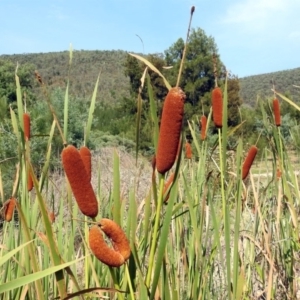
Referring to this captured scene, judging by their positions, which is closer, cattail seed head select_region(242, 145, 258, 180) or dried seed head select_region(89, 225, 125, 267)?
dried seed head select_region(89, 225, 125, 267)

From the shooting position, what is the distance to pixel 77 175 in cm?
62

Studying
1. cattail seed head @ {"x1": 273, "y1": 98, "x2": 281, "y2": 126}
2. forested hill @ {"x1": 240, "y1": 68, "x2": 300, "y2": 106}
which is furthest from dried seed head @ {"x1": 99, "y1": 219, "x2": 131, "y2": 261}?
forested hill @ {"x1": 240, "y1": 68, "x2": 300, "y2": 106}

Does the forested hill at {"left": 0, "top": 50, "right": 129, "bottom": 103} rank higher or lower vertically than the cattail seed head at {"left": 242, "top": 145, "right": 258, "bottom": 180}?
higher

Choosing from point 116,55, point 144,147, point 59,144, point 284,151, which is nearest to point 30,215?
point 284,151

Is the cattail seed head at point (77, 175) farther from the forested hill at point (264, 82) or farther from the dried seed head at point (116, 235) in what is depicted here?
the forested hill at point (264, 82)

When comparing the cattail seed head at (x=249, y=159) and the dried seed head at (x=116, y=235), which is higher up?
the cattail seed head at (x=249, y=159)

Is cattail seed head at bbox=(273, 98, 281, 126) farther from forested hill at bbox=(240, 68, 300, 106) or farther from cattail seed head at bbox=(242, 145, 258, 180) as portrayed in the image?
forested hill at bbox=(240, 68, 300, 106)

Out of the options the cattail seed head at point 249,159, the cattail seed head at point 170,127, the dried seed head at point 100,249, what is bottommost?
the dried seed head at point 100,249

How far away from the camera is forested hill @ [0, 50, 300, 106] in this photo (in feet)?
126

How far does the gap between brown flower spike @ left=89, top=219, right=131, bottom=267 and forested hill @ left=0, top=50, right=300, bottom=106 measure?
3596 cm

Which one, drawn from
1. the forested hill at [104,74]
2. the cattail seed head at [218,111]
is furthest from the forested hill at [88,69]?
the cattail seed head at [218,111]

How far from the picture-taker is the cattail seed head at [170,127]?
1.96 feet

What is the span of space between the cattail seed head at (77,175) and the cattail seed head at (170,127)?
0.09 m

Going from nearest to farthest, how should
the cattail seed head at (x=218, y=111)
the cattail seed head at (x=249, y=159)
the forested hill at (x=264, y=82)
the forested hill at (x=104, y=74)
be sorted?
the cattail seed head at (x=218, y=111) → the cattail seed head at (x=249, y=159) → the forested hill at (x=104, y=74) → the forested hill at (x=264, y=82)
